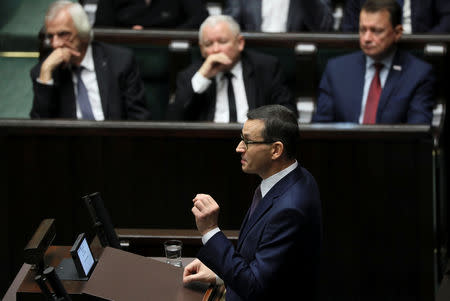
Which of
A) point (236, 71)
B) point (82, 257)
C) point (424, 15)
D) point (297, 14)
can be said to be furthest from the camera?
point (297, 14)

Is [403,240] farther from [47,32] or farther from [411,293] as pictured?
[47,32]

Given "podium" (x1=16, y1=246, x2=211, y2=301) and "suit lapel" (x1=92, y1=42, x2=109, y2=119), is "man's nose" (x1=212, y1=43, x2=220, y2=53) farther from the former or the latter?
"podium" (x1=16, y1=246, x2=211, y2=301)

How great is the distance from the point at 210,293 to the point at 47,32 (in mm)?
1549

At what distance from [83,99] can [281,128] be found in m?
1.41

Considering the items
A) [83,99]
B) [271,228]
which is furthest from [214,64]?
[271,228]

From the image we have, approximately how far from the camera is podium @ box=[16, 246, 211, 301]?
1594 millimetres

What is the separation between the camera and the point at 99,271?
1649mm

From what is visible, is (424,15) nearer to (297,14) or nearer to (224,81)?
(297,14)

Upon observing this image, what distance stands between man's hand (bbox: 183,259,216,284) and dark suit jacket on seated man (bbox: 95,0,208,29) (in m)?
1.82

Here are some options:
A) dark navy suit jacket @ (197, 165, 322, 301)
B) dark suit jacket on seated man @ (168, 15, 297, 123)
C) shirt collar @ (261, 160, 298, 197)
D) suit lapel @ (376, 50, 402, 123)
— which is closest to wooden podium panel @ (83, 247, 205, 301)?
dark navy suit jacket @ (197, 165, 322, 301)

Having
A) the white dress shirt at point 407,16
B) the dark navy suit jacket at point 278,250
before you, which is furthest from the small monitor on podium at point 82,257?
the white dress shirt at point 407,16

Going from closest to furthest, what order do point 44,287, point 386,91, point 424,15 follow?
point 44,287
point 386,91
point 424,15

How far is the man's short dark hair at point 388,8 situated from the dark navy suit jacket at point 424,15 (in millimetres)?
428

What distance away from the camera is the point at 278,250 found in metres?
1.50
